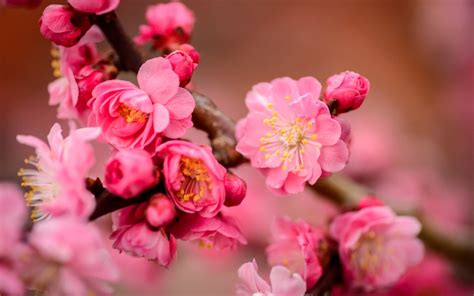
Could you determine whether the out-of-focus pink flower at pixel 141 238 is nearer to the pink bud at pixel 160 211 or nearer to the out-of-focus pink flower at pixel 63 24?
the pink bud at pixel 160 211

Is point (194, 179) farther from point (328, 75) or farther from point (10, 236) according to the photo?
point (328, 75)

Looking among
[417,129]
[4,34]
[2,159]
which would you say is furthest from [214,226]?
[4,34]

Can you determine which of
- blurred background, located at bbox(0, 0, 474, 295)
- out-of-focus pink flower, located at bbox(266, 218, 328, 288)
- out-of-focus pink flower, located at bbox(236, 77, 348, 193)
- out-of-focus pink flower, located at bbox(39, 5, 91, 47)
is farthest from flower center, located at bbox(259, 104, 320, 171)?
blurred background, located at bbox(0, 0, 474, 295)

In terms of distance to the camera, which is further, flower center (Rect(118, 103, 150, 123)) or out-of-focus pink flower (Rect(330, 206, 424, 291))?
out-of-focus pink flower (Rect(330, 206, 424, 291))

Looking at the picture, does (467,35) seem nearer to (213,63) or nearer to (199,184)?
(213,63)

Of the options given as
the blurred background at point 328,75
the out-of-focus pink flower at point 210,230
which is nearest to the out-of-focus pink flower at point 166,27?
the out-of-focus pink flower at point 210,230

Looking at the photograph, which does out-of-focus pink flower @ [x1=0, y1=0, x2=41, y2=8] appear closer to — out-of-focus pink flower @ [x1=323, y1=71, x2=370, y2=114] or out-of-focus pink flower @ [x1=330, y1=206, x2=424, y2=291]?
out-of-focus pink flower @ [x1=323, y1=71, x2=370, y2=114]
